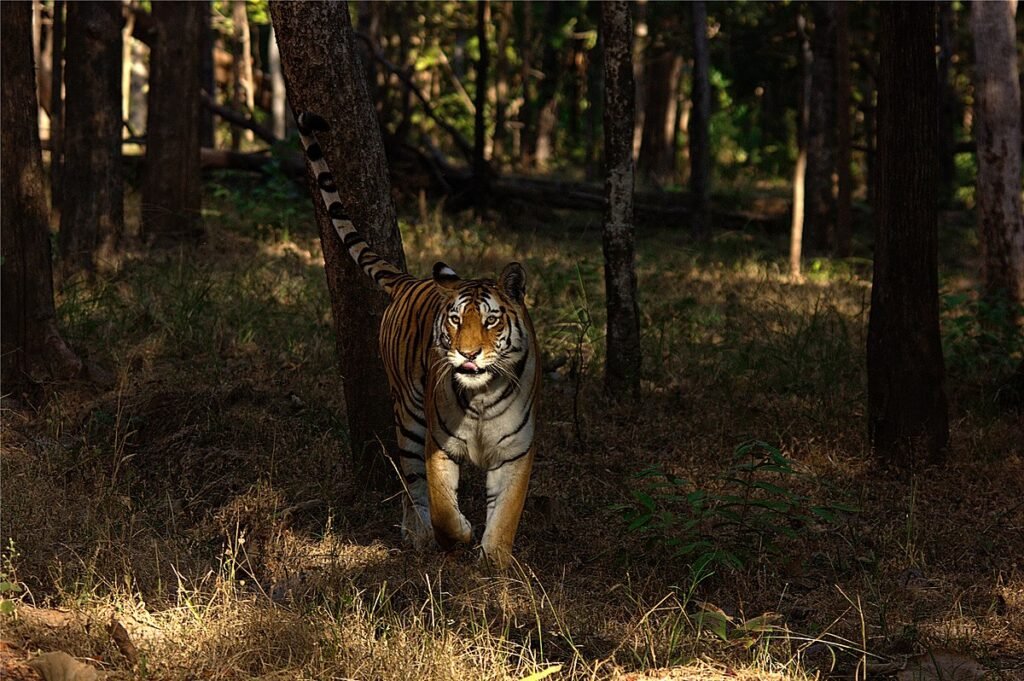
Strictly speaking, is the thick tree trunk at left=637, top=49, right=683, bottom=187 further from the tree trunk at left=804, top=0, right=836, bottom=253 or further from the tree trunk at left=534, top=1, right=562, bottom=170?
the tree trunk at left=804, top=0, right=836, bottom=253

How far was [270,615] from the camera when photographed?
4508 millimetres

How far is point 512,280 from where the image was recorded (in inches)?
215

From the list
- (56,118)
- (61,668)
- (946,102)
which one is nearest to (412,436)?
(61,668)

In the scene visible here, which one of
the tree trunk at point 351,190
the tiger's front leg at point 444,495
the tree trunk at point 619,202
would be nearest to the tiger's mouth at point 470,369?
the tiger's front leg at point 444,495

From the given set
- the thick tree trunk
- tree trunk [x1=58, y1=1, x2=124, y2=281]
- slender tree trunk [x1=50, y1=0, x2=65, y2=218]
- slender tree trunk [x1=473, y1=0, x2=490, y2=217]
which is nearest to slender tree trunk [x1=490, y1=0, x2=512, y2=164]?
the thick tree trunk

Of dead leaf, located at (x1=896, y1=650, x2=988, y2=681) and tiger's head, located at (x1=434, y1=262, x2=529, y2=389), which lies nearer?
Result: dead leaf, located at (x1=896, y1=650, x2=988, y2=681)

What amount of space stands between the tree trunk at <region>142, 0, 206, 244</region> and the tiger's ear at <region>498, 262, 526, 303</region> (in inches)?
283

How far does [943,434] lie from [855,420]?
29.3 inches

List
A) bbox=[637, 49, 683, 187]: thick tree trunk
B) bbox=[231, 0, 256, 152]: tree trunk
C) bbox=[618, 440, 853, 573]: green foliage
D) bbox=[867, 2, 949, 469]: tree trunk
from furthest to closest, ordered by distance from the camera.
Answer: bbox=[231, 0, 256, 152]: tree trunk → bbox=[637, 49, 683, 187]: thick tree trunk → bbox=[867, 2, 949, 469]: tree trunk → bbox=[618, 440, 853, 573]: green foliage

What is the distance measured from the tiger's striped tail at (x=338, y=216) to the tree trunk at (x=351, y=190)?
8 centimetres

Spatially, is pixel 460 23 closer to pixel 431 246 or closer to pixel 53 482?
pixel 431 246

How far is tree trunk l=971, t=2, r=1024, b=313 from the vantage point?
11406mm

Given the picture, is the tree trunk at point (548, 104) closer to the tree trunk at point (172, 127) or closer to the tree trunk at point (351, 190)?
the tree trunk at point (172, 127)

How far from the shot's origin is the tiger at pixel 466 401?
5258 mm
